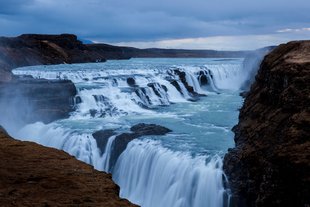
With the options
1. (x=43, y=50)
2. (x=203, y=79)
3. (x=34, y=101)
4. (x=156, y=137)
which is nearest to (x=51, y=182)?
(x=156, y=137)

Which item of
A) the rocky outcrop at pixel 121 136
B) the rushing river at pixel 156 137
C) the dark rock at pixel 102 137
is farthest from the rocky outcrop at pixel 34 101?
the rocky outcrop at pixel 121 136

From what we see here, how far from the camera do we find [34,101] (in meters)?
23.1

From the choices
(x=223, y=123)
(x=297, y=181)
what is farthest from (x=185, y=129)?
(x=297, y=181)

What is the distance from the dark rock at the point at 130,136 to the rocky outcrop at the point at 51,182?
896 cm

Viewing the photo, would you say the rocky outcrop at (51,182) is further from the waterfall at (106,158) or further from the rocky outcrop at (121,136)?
the waterfall at (106,158)

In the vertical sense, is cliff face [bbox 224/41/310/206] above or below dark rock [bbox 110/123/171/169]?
above

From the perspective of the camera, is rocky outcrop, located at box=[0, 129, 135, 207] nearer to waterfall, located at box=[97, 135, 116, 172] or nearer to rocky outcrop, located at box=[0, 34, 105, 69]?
waterfall, located at box=[97, 135, 116, 172]

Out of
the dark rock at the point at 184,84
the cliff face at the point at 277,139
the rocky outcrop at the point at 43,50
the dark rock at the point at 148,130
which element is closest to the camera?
the cliff face at the point at 277,139

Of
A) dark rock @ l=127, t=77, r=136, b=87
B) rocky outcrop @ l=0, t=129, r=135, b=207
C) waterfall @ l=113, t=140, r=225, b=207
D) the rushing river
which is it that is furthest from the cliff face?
dark rock @ l=127, t=77, r=136, b=87

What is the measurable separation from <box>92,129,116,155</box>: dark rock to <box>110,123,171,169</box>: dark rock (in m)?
0.66

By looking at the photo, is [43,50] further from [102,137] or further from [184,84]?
[102,137]

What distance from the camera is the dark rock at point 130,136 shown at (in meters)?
15.2

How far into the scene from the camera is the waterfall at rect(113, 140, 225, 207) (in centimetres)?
1125

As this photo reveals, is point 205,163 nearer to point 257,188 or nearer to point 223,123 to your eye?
point 257,188
